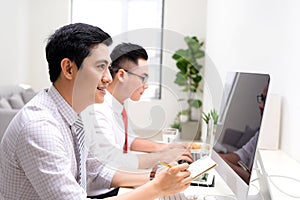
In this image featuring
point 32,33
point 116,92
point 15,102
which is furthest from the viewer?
point 32,33

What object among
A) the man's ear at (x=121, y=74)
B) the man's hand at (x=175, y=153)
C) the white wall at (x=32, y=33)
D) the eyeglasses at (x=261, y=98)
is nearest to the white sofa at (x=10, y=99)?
the white wall at (x=32, y=33)

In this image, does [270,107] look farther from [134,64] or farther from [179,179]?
[179,179]

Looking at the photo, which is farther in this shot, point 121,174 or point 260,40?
point 260,40

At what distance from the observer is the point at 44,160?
36.8 inches

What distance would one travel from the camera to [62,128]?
A: 1.04m

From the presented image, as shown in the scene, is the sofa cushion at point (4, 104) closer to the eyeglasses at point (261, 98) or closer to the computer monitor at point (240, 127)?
the computer monitor at point (240, 127)

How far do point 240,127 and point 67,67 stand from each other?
0.54m

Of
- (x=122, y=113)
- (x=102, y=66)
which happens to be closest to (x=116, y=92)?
(x=122, y=113)

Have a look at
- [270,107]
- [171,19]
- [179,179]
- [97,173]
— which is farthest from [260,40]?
[171,19]

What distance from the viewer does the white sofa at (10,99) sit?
11.5ft

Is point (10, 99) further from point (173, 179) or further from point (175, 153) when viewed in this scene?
point (173, 179)

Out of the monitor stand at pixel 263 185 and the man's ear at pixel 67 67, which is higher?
the man's ear at pixel 67 67

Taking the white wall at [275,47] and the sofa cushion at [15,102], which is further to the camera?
the sofa cushion at [15,102]

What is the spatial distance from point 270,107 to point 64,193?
3.67 ft
